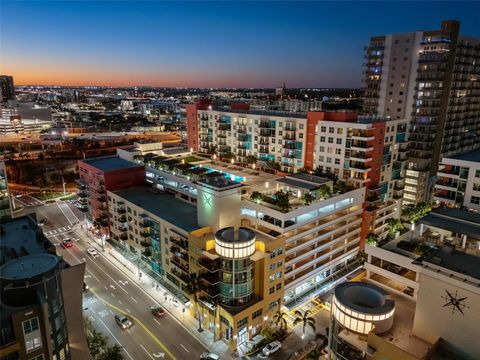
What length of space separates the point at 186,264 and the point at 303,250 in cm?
1782

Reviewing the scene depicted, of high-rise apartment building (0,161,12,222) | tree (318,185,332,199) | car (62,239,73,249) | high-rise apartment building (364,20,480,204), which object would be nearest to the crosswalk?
car (62,239,73,249)

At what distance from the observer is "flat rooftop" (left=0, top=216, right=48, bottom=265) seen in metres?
33.2

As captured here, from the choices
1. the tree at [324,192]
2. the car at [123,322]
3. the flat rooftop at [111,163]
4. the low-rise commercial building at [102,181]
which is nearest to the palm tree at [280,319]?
the tree at [324,192]

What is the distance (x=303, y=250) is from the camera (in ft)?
172

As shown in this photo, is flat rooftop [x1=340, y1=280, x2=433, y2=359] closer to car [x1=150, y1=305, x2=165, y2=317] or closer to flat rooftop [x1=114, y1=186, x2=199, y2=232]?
flat rooftop [x1=114, y1=186, x2=199, y2=232]

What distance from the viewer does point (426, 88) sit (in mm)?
83750

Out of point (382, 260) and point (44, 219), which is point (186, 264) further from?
point (44, 219)

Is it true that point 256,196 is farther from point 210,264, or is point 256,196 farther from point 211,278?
point 211,278

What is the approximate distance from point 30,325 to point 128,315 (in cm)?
2616

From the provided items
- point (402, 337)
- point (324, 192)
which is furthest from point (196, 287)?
point (402, 337)

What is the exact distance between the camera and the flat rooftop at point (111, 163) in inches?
2840

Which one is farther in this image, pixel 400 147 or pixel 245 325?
pixel 400 147

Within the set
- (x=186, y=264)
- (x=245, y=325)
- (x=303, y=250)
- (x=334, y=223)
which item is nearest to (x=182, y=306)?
(x=186, y=264)

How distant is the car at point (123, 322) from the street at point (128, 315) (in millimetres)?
510
